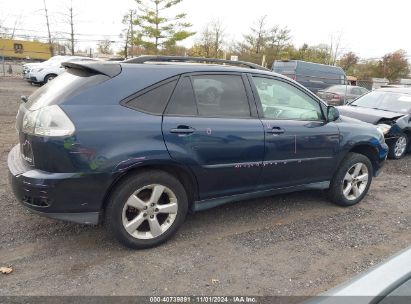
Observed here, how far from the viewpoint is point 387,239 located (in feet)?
12.9

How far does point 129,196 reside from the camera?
3.11m

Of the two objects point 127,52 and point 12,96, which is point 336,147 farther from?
point 127,52

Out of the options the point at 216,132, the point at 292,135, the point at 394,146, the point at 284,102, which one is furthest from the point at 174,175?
the point at 394,146

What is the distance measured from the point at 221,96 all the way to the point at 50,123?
A: 1.64 meters

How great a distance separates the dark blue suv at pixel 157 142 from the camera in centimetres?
288

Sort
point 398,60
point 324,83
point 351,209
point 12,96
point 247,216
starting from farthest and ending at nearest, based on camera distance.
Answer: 1. point 398,60
2. point 324,83
3. point 12,96
4. point 351,209
5. point 247,216

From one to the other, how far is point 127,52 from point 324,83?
1922 centimetres

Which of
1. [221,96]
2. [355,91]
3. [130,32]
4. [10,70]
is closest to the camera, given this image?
[221,96]

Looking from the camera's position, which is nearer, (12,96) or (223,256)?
(223,256)

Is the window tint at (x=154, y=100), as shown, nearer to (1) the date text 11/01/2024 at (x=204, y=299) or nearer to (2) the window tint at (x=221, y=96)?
(2) the window tint at (x=221, y=96)

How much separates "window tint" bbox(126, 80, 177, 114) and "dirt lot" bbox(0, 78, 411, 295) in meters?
1.32

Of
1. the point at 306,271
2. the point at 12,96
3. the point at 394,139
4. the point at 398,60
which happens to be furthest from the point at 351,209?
the point at 398,60

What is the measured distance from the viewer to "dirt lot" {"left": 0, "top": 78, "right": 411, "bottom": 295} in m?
2.87

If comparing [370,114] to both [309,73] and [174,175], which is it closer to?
[174,175]
